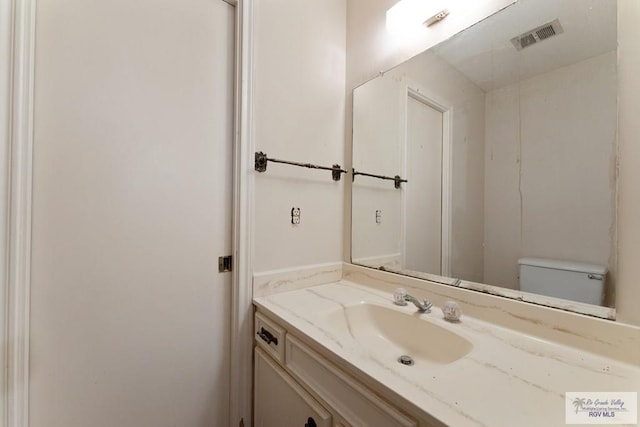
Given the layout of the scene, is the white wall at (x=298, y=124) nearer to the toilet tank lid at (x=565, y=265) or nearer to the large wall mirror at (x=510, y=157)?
the large wall mirror at (x=510, y=157)

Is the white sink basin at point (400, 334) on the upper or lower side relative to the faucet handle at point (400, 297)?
lower

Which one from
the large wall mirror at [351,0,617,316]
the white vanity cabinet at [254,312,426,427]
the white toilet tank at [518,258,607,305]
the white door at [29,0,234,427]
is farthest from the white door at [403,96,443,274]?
A: the white door at [29,0,234,427]

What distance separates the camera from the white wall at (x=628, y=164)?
659 mm

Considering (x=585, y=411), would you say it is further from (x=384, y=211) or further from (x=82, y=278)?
(x=82, y=278)

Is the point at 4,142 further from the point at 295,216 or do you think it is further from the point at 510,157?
the point at 510,157

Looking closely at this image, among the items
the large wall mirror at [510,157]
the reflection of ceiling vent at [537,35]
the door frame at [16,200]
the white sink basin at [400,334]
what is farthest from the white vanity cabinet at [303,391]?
the reflection of ceiling vent at [537,35]

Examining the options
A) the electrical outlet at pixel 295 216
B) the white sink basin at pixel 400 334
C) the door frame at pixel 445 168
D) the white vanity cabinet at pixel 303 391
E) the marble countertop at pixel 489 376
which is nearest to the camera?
the marble countertop at pixel 489 376

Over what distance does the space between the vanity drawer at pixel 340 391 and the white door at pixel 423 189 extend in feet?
1.97

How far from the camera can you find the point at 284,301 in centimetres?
110

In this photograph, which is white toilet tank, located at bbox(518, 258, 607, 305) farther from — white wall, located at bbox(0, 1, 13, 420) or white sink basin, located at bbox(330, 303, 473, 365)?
white wall, located at bbox(0, 1, 13, 420)

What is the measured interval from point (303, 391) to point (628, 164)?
3.54 ft

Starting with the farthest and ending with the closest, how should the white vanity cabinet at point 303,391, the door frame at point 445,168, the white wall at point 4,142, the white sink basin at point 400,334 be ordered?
the door frame at point 445,168
the white sink basin at point 400,334
the white wall at point 4,142
the white vanity cabinet at point 303,391

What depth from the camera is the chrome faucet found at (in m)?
0.96

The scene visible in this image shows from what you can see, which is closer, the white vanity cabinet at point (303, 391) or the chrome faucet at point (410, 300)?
the white vanity cabinet at point (303, 391)
